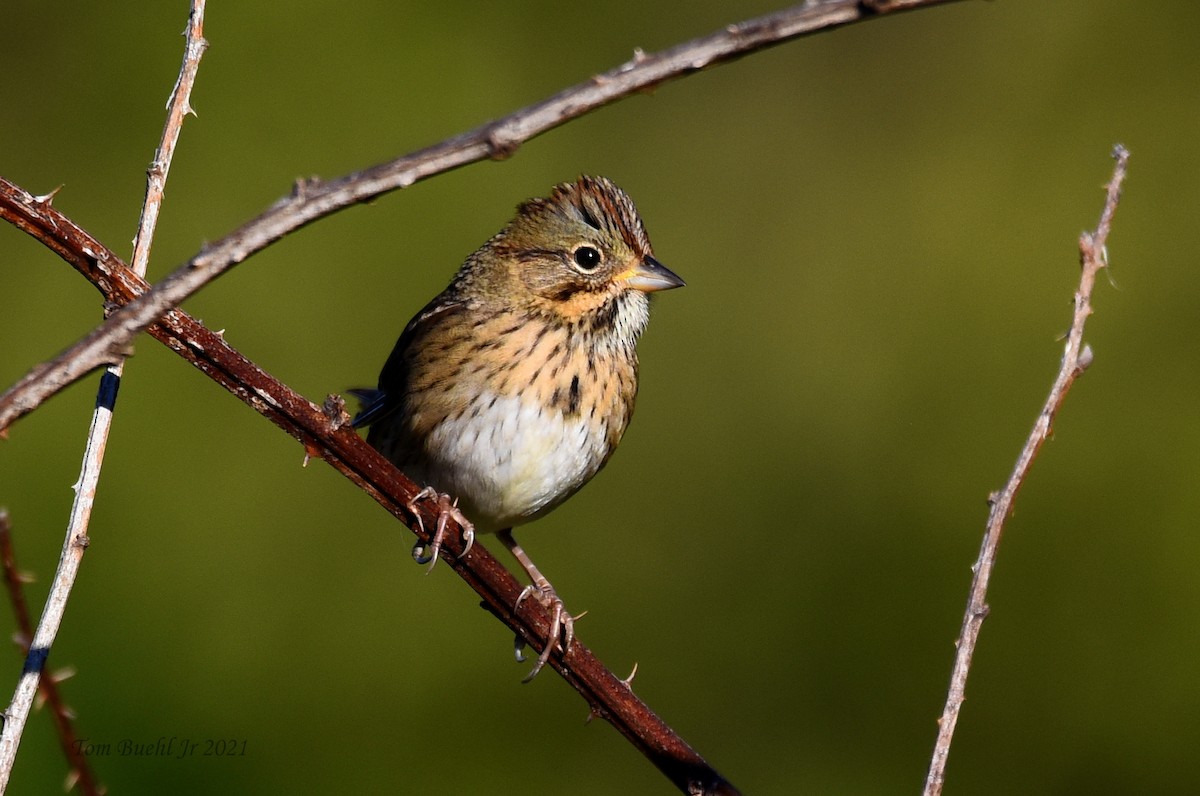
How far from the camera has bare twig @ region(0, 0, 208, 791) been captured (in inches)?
73.9

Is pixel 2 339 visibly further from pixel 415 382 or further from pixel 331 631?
pixel 415 382

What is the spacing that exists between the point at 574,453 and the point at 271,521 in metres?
1.54

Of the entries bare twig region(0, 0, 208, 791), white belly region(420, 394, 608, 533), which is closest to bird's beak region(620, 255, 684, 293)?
white belly region(420, 394, 608, 533)

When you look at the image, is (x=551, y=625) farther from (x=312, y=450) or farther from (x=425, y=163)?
(x=425, y=163)

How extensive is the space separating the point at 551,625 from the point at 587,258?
3.87ft

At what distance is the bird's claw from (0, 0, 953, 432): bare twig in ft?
3.97

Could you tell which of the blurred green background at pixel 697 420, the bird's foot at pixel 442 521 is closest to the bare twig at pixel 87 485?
the bird's foot at pixel 442 521

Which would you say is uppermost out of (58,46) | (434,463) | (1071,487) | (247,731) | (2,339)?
(58,46)

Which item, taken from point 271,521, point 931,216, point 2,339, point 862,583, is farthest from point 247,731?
point 931,216

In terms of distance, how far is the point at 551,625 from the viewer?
291cm

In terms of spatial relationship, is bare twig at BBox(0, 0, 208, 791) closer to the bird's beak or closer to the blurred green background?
the bird's beak

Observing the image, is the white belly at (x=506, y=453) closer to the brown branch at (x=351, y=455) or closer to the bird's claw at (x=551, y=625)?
the bird's claw at (x=551, y=625)

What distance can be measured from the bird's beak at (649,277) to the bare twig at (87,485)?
65.3 inches

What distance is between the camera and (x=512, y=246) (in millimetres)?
3910
